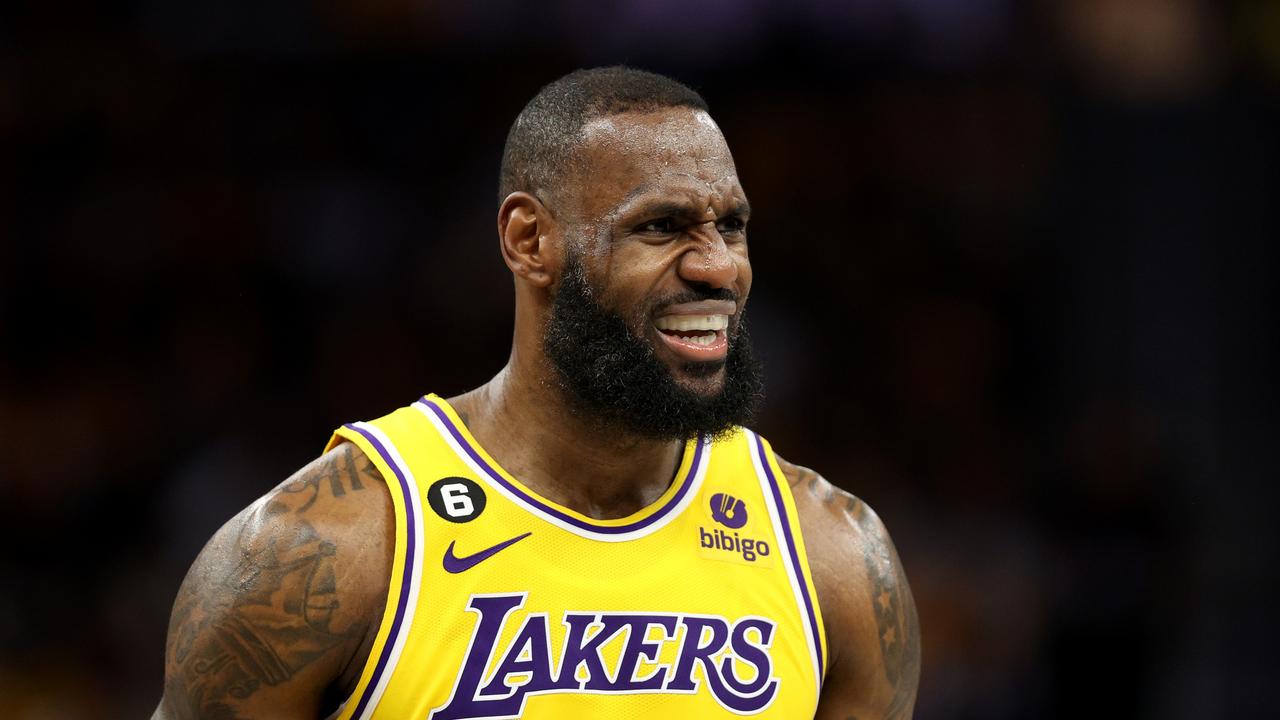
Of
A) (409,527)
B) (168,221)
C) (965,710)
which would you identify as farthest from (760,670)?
(168,221)

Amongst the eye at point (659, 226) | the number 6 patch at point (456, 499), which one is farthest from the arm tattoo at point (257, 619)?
the eye at point (659, 226)

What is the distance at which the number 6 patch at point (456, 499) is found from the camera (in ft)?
10.6

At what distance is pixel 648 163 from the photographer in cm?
327

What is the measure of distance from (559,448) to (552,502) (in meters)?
0.12

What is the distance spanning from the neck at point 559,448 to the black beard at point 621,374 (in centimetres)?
4

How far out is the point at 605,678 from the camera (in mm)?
3215

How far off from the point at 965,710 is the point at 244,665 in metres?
5.05

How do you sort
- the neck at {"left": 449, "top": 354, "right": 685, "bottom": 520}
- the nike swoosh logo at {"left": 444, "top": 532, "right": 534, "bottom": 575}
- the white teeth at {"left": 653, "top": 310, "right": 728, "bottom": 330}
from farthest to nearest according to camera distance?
the neck at {"left": 449, "top": 354, "right": 685, "bottom": 520} → the white teeth at {"left": 653, "top": 310, "right": 728, "bottom": 330} → the nike swoosh logo at {"left": 444, "top": 532, "right": 534, "bottom": 575}

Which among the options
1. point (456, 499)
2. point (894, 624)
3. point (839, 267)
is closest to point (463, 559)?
point (456, 499)

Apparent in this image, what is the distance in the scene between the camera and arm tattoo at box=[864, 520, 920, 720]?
354 centimetres

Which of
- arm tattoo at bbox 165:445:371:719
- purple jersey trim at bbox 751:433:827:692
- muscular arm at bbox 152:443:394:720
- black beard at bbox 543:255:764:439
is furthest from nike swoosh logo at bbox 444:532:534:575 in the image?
purple jersey trim at bbox 751:433:827:692

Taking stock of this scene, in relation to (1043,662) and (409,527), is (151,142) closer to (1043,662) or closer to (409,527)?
(1043,662)

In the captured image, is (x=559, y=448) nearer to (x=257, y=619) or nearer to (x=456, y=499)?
(x=456, y=499)

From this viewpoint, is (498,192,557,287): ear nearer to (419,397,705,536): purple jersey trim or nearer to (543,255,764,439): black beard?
(543,255,764,439): black beard
